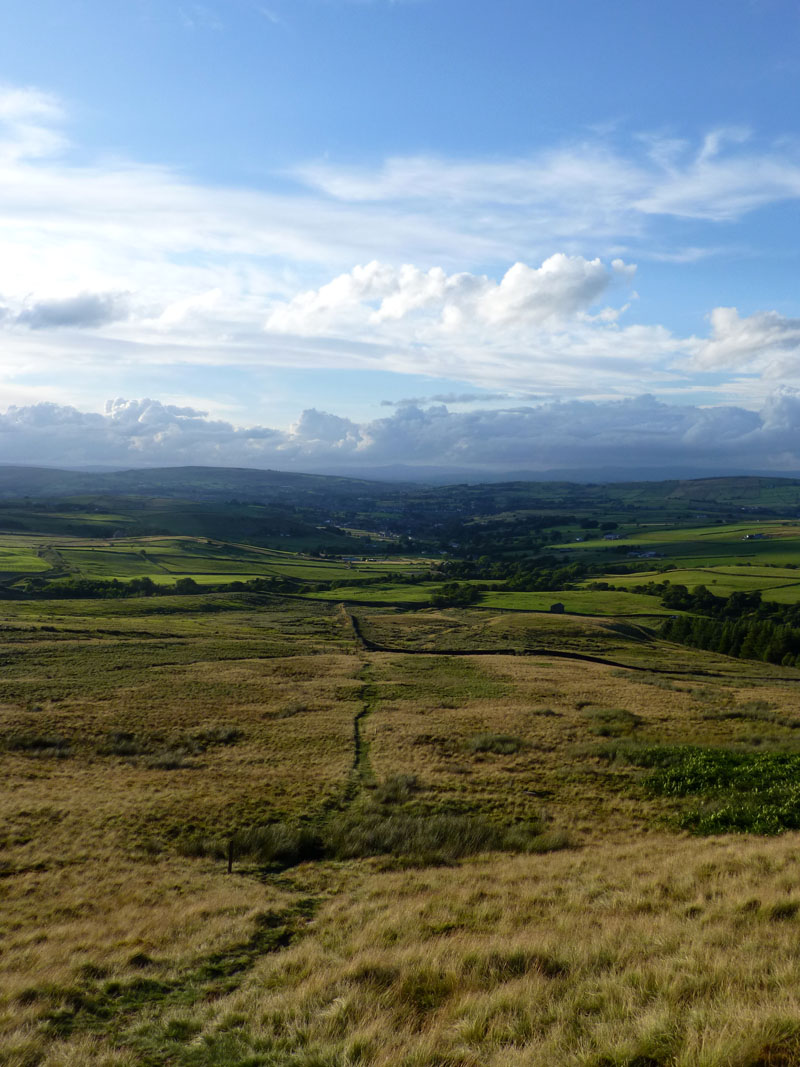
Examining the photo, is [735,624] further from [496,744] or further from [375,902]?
[375,902]

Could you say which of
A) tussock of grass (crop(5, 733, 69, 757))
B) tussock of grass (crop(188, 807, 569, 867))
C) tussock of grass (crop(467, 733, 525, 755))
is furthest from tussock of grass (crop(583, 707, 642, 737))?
tussock of grass (crop(5, 733, 69, 757))

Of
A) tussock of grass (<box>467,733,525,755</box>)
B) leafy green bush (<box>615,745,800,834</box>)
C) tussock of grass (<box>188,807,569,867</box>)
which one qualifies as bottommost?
tussock of grass (<box>467,733,525,755</box>)

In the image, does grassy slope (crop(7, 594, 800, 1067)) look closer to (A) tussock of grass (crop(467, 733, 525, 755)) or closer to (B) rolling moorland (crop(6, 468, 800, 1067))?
(B) rolling moorland (crop(6, 468, 800, 1067))

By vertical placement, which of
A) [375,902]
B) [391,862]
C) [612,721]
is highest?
[375,902]

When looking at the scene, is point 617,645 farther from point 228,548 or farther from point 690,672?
point 228,548

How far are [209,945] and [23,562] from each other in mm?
127925

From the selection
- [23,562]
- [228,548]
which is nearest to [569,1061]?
[23,562]

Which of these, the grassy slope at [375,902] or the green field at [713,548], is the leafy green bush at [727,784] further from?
the green field at [713,548]

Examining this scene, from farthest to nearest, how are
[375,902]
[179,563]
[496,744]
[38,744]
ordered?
1. [179,563]
2. [496,744]
3. [38,744]
4. [375,902]

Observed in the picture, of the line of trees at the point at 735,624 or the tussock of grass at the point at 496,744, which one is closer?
the tussock of grass at the point at 496,744

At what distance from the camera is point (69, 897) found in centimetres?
1448

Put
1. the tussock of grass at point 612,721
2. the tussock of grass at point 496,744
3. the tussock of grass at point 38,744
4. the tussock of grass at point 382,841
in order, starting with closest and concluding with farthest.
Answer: the tussock of grass at point 382,841 < the tussock of grass at point 38,744 < the tussock of grass at point 496,744 < the tussock of grass at point 612,721

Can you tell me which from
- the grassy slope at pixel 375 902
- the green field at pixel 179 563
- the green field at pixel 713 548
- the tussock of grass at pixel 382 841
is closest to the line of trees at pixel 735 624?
the green field at pixel 713 548

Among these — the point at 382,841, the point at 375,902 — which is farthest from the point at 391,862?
the point at 375,902
